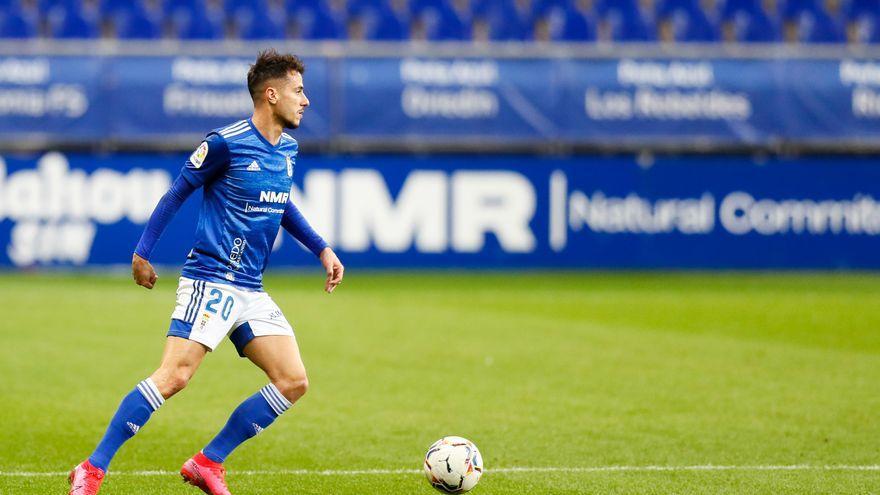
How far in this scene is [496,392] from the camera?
1001 cm

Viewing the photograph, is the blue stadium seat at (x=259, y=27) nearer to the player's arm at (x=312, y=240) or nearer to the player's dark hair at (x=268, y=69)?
the player's arm at (x=312, y=240)

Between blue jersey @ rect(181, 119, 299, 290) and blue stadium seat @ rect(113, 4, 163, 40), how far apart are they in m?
17.4

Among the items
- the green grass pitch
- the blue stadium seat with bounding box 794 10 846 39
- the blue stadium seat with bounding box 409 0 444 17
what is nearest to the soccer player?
the green grass pitch

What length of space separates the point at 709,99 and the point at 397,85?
5.07m

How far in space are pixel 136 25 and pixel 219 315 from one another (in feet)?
58.5

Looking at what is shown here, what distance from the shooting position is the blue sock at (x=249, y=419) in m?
6.28

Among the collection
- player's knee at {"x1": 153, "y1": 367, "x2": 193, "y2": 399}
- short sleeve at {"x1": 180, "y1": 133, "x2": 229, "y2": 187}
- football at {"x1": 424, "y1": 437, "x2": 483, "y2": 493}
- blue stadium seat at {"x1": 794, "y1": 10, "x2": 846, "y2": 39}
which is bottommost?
football at {"x1": 424, "y1": 437, "x2": 483, "y2": 493}

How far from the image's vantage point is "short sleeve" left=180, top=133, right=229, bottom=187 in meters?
6.13

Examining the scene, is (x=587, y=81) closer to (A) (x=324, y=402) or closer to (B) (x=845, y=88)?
(B) (x=845, y=88)

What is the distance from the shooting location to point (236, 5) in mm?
23469

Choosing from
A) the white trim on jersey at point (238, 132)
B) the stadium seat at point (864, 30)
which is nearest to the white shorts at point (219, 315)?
the white trim on jersey at point (238, 132)

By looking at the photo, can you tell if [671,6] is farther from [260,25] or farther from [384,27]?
[260,25]

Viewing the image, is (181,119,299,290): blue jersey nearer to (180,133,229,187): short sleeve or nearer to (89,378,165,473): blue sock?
(180,133,229,187): short sleeve

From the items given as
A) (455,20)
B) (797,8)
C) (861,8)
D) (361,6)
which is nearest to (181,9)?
(361,6)
